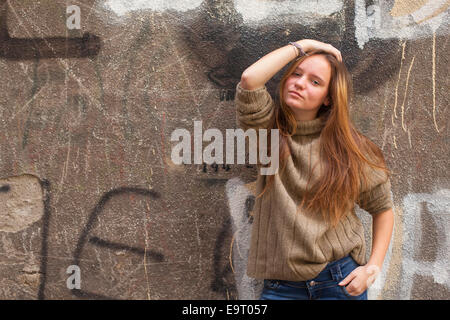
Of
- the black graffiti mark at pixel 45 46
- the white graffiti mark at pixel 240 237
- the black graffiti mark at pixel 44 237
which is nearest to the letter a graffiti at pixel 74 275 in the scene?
the black graffiti mark at pixel 44 237

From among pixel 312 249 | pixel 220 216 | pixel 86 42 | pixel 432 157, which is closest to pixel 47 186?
pixel 86 42

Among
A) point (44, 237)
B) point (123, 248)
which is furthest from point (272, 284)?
point (44, 237)

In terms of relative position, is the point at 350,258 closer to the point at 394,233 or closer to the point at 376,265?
the point at 376,265

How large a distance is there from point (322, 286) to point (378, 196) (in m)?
0.47

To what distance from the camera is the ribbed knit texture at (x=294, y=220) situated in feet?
5.79

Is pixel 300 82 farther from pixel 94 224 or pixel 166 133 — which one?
pixel 94 224

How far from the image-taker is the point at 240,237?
7.80 ft

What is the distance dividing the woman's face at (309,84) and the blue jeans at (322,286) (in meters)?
0.70

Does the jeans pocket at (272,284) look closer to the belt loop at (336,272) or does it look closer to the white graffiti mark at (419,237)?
the belt loop at (336,272)

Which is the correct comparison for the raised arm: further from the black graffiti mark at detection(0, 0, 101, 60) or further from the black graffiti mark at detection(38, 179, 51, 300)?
the black graffiti mark at detection(38, 179, 51, 300)

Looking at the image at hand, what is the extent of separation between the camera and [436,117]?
2326 mm

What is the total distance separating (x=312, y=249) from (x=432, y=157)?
1053mm

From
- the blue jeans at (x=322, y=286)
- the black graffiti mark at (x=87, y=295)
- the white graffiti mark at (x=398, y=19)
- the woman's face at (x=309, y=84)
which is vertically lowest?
the black graffiti mark at (x=87, y=295)

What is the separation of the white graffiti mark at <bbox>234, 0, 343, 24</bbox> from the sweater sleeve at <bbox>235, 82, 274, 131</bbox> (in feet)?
2.16
